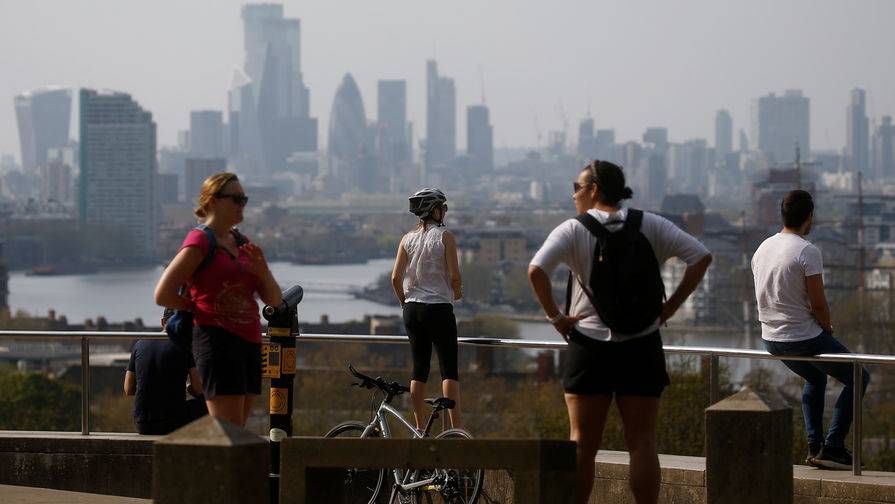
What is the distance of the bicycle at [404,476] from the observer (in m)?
8.45

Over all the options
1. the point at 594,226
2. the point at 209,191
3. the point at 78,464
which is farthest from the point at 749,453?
the point at 78,464

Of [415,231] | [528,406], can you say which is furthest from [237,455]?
[528,406]

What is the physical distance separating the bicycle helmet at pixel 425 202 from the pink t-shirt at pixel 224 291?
7.31ft

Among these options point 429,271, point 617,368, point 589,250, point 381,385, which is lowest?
point 381,385

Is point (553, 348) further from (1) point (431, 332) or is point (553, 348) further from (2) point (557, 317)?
(2) point (557, 317)

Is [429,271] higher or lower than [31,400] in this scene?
higher

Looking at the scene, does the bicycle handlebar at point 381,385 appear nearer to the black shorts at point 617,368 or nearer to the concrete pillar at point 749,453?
the black shorts at point 617,368

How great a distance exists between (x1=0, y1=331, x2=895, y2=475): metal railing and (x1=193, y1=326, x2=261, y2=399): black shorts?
209 centimetres

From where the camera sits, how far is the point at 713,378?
10.3m

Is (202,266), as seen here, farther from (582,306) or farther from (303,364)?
(303,364)

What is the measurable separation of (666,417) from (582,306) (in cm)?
1392

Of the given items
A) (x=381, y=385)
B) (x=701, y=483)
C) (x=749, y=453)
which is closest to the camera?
(x=749, y=453)

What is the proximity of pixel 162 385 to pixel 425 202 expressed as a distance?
1.85 m

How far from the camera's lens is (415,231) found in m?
9.65
